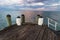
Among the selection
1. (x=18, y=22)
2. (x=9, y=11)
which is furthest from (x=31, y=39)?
(x=9, y=11)

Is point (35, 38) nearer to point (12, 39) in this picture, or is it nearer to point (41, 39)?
point (41, 39)

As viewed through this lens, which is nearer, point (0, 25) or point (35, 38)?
point (35, 38)

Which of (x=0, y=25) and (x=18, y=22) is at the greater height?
(x=18, y=22)

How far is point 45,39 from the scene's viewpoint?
6.21 meters

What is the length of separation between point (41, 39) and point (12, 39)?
3.68 feet

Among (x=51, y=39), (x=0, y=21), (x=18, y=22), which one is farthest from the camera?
(x=0, y=21)

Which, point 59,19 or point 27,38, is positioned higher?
point 27,38

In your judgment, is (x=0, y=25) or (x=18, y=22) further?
(x=0, y=25)

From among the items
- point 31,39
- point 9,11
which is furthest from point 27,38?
point 9,11

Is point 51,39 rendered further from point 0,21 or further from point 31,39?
point 0,21

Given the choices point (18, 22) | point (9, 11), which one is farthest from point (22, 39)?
point (9, 11)

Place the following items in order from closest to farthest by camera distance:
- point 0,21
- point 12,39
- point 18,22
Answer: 1. point 12,39
2. point 18,22
3. point 0,21

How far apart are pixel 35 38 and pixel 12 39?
3.05 ft

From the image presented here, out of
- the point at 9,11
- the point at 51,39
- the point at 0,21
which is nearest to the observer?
the point at 51,39
